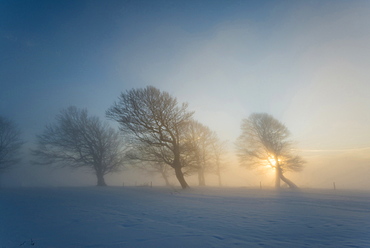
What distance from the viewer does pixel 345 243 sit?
4.01 metres

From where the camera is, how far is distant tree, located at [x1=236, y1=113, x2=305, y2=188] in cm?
2492

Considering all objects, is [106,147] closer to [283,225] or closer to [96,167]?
[96,167]

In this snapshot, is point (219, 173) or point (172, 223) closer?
point (172, 223)

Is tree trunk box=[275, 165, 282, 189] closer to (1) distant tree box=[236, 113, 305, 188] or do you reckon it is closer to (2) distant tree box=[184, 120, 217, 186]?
(1) distant tree box=[236, 113, 305, 188]

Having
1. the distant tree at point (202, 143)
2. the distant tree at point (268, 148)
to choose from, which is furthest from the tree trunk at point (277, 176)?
the distant tree at point (202, 143)

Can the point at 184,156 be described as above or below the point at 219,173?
above

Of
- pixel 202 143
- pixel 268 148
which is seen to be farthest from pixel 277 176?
pixel 202 143

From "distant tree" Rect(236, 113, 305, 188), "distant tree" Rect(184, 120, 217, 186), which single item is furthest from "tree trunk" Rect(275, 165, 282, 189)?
"distant tree" Rect(184, 120, 217, 186)

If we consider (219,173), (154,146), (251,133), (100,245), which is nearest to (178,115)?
(154,146)

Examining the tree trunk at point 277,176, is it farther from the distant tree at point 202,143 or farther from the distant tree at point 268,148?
the distant tree at point 202,143

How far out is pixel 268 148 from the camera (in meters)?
25.5

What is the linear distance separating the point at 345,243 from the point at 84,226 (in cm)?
686

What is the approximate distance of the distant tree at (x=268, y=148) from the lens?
81.8 ft

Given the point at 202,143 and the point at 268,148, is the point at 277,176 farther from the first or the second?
the point at 202,143
